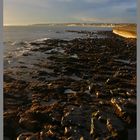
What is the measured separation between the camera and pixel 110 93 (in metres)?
2.10

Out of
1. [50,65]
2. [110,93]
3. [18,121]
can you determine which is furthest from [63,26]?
[18,121]

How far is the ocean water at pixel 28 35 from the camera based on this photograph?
2037 mm

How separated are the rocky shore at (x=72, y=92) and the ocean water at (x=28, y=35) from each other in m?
0.04

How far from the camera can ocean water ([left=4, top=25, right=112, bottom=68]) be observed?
2037 mm

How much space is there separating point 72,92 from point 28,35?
0.47 m

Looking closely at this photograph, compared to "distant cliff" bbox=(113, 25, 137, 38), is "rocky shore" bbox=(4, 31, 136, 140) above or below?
below

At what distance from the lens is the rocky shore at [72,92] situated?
6.45 ft

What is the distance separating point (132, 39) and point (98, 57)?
0.26m

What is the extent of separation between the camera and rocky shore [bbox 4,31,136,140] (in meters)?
1.96

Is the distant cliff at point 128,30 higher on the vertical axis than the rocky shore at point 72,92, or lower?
higher

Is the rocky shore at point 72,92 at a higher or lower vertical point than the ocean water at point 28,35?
lower

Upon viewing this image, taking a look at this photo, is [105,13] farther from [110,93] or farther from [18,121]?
[18,121]

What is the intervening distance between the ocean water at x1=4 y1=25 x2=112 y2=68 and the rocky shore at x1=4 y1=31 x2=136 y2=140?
1.5 inches

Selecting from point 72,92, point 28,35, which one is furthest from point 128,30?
point 28,35
